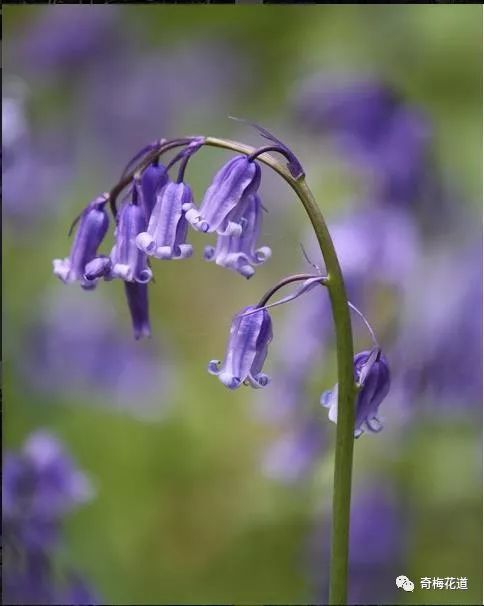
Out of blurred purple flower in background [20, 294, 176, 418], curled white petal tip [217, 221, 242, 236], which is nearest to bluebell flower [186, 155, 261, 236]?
curled white petal tip [217, 221, 242, 236]

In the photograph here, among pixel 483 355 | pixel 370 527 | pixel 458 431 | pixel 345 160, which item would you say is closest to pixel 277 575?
pixel 370 527

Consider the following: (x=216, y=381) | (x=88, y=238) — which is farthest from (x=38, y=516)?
(x=88, y=238)

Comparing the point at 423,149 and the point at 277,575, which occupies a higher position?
the point at 423,149

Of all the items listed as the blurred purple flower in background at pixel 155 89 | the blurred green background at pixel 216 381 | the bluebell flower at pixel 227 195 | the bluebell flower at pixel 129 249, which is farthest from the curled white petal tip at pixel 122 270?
the blurred purple flower in background at pixel 155 89

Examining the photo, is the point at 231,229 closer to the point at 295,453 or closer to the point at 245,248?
the point at 245,248

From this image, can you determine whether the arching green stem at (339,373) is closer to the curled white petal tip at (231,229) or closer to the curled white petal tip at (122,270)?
the curled white petal tip at (231,229)

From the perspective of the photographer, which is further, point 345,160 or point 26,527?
point 26,527

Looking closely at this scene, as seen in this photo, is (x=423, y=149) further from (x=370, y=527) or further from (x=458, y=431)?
(x=370, y=527)
